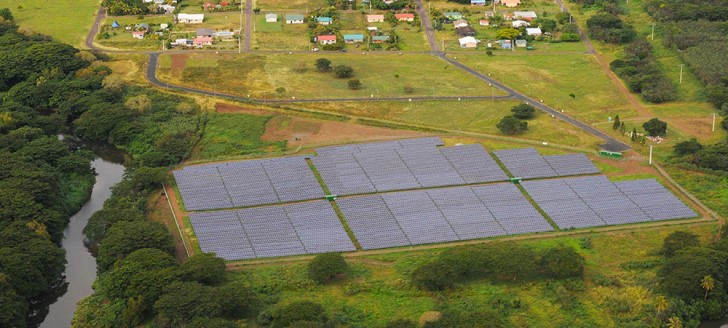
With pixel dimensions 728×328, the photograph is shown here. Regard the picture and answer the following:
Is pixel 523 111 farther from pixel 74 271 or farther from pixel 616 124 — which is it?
pixel 74 271

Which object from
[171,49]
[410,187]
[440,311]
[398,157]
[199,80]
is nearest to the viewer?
[440,311]

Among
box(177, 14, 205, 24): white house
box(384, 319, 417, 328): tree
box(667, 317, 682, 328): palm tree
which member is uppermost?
box(177, 14, 205, 24): white house

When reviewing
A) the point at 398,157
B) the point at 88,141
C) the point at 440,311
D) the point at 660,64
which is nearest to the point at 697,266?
the point at 440,311

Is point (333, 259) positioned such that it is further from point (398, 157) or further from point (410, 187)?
point (398, 157)

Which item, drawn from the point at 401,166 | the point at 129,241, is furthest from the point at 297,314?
the point at 401,166

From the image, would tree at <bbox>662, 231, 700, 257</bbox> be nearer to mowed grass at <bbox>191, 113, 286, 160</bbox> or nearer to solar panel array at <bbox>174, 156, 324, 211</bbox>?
solar panel array at <bbox>174, 156, 324, 211</bbox>

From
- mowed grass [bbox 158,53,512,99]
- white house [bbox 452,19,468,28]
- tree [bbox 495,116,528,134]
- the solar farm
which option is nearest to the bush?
the solar farm

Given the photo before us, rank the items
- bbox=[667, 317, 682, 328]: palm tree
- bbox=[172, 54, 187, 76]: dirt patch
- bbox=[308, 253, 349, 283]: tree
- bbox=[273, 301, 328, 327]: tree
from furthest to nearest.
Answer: bbox=[172, 54, 187, 76]: dirt patch < bbox=[308, 253, 349, 283]: tree < bbox=[667, 317, 682, 328]: palm tree < bbox=[273, 301, 328, 327]: tree
